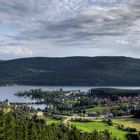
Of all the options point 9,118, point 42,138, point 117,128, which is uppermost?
point 9,118

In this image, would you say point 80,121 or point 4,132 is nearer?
point 4,132

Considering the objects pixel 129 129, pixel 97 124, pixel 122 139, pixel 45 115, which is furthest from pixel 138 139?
pixel 45 115

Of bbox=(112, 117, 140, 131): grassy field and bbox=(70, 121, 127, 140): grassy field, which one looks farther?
bbox=(112, 117, 140, 131): grassy field

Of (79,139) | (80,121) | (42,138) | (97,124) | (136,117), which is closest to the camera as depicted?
(42,138)

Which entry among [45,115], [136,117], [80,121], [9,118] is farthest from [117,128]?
[9,118]

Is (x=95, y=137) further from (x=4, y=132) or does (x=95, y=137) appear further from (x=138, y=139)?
(x=138, y=139)

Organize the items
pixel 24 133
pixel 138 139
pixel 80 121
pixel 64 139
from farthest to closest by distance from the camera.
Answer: pixel 80 121, pixel 138 139, pixel 64 139, pixel 24 133

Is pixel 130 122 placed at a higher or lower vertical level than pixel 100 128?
lower

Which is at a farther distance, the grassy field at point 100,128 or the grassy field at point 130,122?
the grassy field at point 130,122

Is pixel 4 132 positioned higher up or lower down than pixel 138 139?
higher up

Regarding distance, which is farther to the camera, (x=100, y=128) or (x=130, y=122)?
(x=130, y=122)
